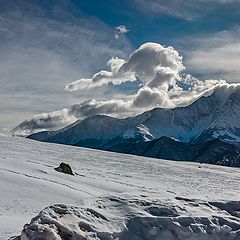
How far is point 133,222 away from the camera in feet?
51.4

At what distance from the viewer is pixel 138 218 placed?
15852mm

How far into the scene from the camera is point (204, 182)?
115 feet

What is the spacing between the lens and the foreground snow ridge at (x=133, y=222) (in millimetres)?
13812

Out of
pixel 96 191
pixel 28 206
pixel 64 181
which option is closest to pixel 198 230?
pixel 28 206

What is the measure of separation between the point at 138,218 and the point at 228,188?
18.0m

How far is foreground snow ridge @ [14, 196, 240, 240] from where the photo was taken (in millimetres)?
13812

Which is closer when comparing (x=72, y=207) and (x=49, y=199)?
(x=72, y=207)

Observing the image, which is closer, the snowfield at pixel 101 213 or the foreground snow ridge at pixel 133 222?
the foreground snow ridge at pixel 133 222

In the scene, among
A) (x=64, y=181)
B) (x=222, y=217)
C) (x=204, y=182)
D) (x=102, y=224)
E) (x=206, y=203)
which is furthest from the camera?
(x=204, y=182)

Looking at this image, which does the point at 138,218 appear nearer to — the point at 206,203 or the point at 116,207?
the point at 116,207

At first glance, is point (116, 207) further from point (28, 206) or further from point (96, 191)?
point (96, 191)

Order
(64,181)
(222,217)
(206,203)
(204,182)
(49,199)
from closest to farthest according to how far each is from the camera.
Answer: (222,217) < (206,203) < (49,199) < (64,181) < (204,182)

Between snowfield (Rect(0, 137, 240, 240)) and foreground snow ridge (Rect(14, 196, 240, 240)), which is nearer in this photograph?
foreground snow ridge (Rect(14, 196, 240, 240))

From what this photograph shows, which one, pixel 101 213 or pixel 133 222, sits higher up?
pixel 101 213
